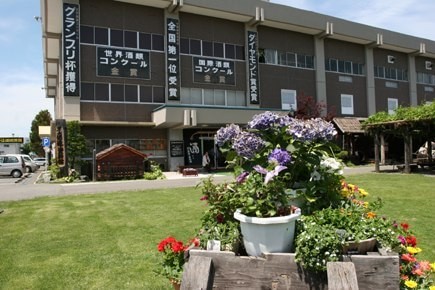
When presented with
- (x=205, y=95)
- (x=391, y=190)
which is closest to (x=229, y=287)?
(x=391, y=190)

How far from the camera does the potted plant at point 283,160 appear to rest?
8.97 ft

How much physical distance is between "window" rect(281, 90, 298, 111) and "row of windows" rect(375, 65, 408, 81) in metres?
10.1

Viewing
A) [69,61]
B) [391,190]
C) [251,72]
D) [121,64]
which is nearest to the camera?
[391,190]

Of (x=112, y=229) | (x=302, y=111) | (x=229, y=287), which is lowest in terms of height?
(x=112, y=229)

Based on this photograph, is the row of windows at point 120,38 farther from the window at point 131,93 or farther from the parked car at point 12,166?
the parked car at point 12,166

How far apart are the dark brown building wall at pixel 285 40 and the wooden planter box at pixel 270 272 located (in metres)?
27.7

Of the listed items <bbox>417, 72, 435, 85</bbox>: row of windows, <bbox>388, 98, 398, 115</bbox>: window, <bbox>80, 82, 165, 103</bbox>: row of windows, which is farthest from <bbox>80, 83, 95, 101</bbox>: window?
<bbox>417, 72, 435, 85</bbox>: row of windows

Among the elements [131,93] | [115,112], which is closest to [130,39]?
[131,93]

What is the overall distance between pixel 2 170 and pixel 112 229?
→ 22.5 m

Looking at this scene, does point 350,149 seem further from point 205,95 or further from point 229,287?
point 229,287

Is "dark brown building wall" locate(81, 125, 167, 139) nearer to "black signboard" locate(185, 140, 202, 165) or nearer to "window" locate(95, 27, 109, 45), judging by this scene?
"black signboard" locate(185, 140, 202, 165)

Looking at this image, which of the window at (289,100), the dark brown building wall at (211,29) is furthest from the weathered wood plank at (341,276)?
the window at (289,100)

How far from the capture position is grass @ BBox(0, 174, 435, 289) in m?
4.36

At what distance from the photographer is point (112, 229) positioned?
691cm
